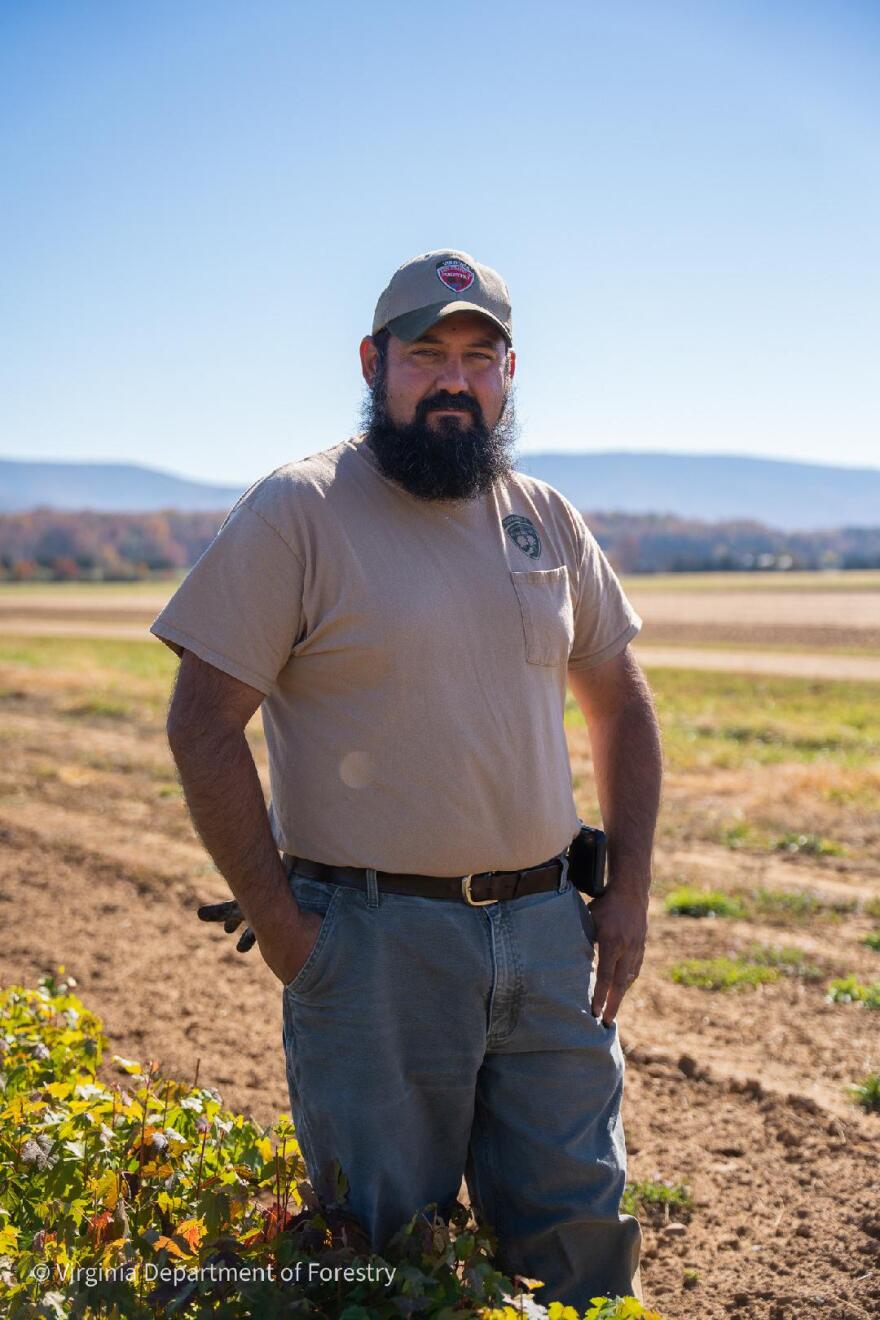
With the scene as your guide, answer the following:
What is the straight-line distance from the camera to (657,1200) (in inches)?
157

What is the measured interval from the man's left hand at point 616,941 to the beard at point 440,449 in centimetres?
111

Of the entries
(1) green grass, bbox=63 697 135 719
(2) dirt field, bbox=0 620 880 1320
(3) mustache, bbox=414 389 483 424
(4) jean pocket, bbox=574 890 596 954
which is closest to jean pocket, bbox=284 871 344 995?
(4) jean pocket, bbox=574 890 596 954

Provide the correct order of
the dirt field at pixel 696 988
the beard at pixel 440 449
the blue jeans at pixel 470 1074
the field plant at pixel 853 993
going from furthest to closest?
1. the field plant at pixel 853 993
2. the dirt field at pixel 696 988
3. the beard at pixel 440 449
4. the blue jeans at pixel 470 1074

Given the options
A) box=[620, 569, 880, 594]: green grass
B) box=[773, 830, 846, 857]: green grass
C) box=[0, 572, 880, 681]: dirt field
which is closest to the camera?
box=[773, 830, 846, 857]: green grass

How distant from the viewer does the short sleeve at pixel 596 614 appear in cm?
315

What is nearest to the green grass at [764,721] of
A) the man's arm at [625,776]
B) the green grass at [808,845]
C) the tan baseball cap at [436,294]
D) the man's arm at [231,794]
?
the green grass at [808,845]

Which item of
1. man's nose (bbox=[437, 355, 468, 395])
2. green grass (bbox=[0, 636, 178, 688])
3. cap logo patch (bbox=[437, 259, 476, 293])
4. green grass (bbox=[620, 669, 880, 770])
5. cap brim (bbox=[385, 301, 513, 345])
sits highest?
cap logo patch (bbox=[437, 259, 476, 293])

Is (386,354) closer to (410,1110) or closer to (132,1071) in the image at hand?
(410,1110)

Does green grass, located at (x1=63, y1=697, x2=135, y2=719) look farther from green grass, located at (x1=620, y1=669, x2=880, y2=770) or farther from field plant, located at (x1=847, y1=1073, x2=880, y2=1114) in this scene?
field plant, located at (x1=847, y1=1073, x2=880, y2=1114)

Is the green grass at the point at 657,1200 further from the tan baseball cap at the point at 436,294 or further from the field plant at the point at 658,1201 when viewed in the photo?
the tan baseball cap at the point at 436,294

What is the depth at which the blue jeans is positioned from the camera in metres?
2.64

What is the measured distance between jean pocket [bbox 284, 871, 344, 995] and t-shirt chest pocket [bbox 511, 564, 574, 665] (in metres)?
0.70

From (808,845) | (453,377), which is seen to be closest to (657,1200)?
(453,377)

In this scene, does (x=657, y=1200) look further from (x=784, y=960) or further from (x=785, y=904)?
(x=785, y=904)
